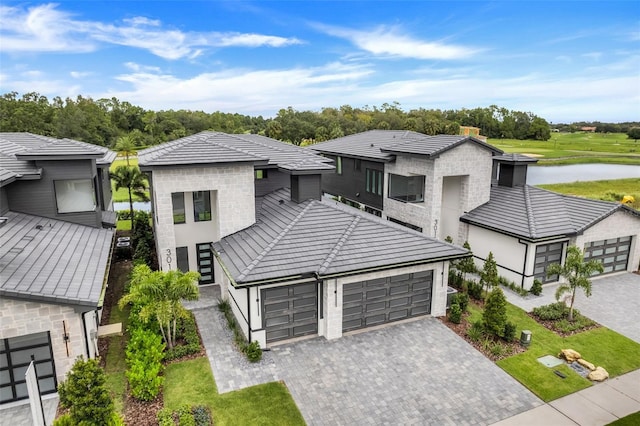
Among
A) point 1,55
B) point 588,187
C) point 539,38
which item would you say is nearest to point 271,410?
point 1,55

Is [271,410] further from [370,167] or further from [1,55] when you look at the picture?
[370,167]

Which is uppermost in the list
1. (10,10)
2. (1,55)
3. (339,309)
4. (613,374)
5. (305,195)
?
(10,10)

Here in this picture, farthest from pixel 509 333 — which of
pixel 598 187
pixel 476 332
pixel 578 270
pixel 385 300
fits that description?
pixel 598 187

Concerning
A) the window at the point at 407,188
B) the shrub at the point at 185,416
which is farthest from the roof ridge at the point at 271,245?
the window at the point at 407,188

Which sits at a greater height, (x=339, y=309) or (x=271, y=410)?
(x=339, y=309)

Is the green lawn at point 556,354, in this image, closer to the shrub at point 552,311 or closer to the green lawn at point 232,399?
the shrub at point 552,311

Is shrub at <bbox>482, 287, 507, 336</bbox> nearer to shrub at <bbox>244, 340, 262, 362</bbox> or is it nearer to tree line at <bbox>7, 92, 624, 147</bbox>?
shrub at <bbox>244, 340, 262, 362</bbox>

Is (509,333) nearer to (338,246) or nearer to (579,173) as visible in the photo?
(338,246)
